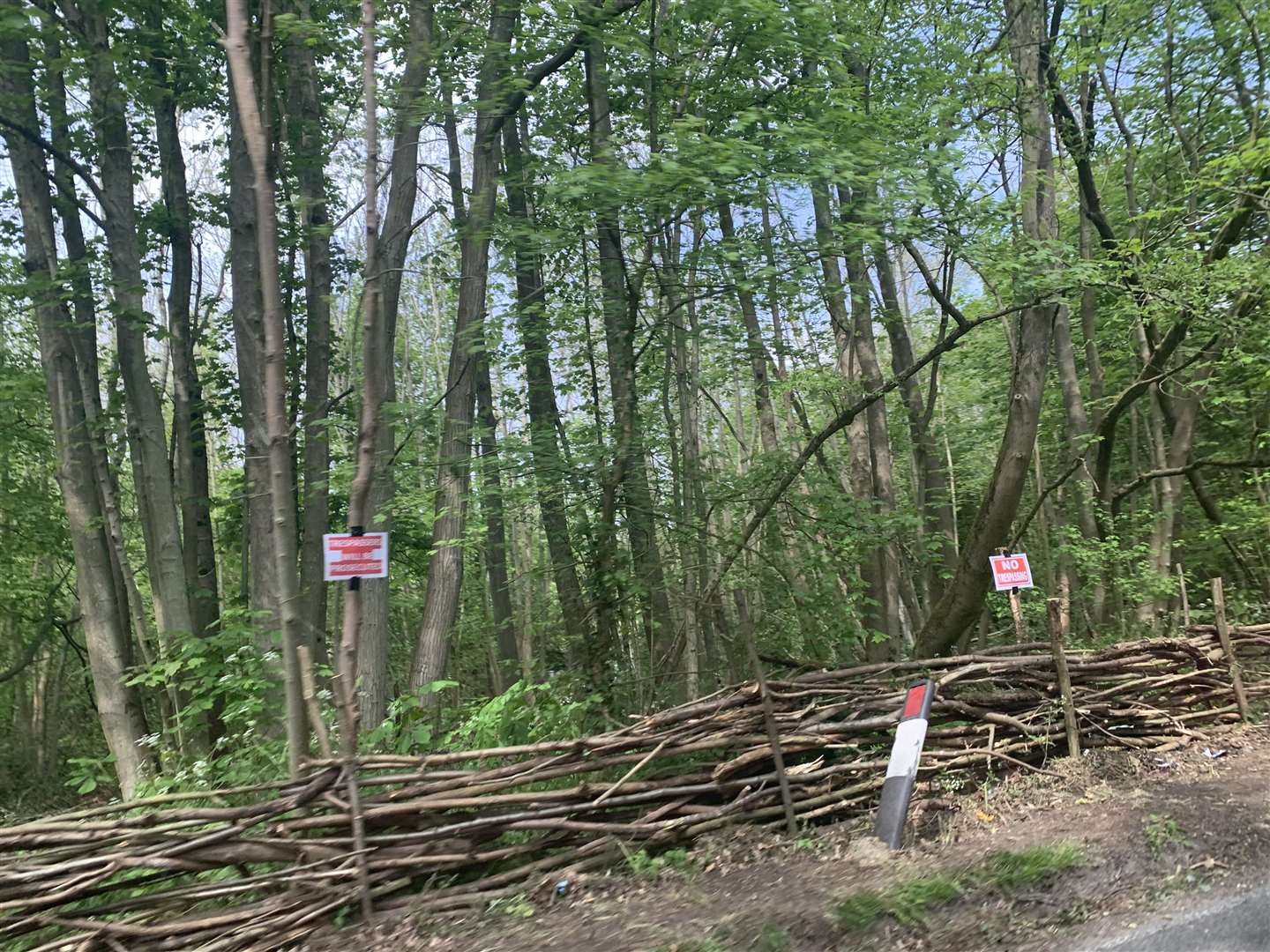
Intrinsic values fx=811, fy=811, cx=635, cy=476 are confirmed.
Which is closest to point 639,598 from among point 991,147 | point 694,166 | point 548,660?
point 548,660

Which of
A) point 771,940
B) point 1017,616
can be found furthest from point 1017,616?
point 771,940

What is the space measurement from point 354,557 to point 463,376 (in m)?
3.68

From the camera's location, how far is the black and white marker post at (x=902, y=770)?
411 cm

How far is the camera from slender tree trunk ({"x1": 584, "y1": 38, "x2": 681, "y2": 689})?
21.2ft

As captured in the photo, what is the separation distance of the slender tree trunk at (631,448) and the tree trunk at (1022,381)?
3071mm

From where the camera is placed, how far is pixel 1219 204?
30.3 feet

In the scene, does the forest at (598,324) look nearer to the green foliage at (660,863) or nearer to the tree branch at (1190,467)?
the tree branch at (1190,467)

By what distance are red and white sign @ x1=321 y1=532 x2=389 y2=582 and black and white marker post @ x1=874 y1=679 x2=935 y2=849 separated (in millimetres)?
2774

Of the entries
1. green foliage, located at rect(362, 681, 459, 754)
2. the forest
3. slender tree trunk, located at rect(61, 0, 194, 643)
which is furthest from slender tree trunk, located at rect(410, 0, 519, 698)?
slender tree trunk, located at rect(61, 0, 194, 643)

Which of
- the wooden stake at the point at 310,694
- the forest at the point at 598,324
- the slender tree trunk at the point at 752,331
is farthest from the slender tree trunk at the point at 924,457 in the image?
the wooden stake at the point at 310,694

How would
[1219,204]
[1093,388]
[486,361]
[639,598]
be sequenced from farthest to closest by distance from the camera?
[1093,388] < [1219,204] < [486,361] < [639,598]

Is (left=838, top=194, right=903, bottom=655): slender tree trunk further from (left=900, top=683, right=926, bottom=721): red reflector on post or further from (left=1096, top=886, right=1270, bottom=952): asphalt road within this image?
(left=1096, top=886, right=1270, bottom=952): asphalt road

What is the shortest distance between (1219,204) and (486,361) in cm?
848

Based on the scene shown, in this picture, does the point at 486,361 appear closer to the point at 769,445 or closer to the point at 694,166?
the point at 694,166
